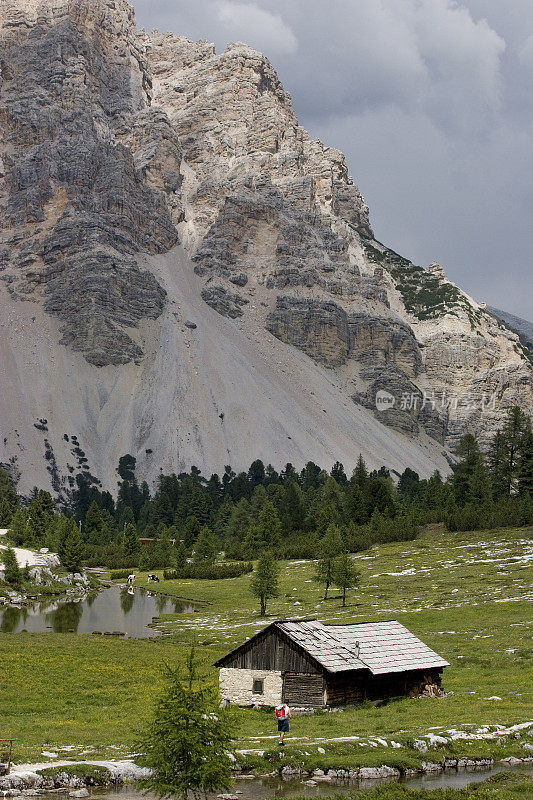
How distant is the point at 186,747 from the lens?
21078mm

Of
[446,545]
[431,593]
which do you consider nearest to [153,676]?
[431,593]

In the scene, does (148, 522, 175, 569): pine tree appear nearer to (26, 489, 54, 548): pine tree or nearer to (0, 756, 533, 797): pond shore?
(26, 489, 54, 548): pine tree

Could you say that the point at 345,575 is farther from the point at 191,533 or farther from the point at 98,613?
the point at 191,533

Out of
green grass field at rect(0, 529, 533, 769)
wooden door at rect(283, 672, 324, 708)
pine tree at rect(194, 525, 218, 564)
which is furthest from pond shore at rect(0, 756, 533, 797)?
pine tree at rect(194, 525, 218, 564)

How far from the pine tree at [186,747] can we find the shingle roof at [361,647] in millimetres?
13969

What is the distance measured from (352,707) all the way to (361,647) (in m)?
2.71

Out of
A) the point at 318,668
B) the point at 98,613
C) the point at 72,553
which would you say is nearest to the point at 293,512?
the point at 72,553

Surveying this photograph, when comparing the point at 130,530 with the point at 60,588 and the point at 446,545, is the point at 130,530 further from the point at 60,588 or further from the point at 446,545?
the point at 446,545

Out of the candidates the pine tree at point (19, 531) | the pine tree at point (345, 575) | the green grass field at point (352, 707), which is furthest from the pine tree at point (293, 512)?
the pine tree at point (345, 575)

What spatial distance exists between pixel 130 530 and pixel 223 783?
426 feet

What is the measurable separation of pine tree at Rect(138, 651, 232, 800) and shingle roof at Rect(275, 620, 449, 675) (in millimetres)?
13969

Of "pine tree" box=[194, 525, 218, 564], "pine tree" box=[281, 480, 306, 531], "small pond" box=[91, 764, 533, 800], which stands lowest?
"small pond" box=[91, 764, 533, 800]

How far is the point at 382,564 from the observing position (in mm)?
103562

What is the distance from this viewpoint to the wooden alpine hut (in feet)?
118
